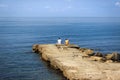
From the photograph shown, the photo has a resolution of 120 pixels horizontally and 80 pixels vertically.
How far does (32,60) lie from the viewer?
167ft

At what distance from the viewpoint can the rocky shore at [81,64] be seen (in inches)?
1315

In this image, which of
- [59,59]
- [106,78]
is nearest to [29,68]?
[59,59]

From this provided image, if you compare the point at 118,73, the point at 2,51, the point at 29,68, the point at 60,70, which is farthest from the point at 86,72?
the point at 2,51

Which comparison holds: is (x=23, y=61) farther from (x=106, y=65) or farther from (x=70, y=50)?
(x=106, y=65)

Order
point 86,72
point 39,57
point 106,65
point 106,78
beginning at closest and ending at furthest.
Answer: point 106,78 < point 86,72 < point 106,65 < point 39,57

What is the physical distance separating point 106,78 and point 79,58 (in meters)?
11.7

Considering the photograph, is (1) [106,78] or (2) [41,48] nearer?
(1) [106,78]

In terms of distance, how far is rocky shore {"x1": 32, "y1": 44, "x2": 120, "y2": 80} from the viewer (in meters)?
33.4

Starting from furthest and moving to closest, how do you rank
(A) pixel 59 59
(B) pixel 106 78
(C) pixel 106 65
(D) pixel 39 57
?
(D) pixel 39 57 < (A) pixel 59 59 < (C) pixel 106 65 < (B) pixel 106 78

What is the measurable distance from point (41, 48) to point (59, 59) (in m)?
13.9

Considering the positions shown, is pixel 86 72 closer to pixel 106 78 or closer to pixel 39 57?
pixel 106 78

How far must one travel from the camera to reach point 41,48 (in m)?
56.1

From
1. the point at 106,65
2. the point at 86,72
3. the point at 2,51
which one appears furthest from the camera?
the point at 2,51

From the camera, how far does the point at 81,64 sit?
3884cm
